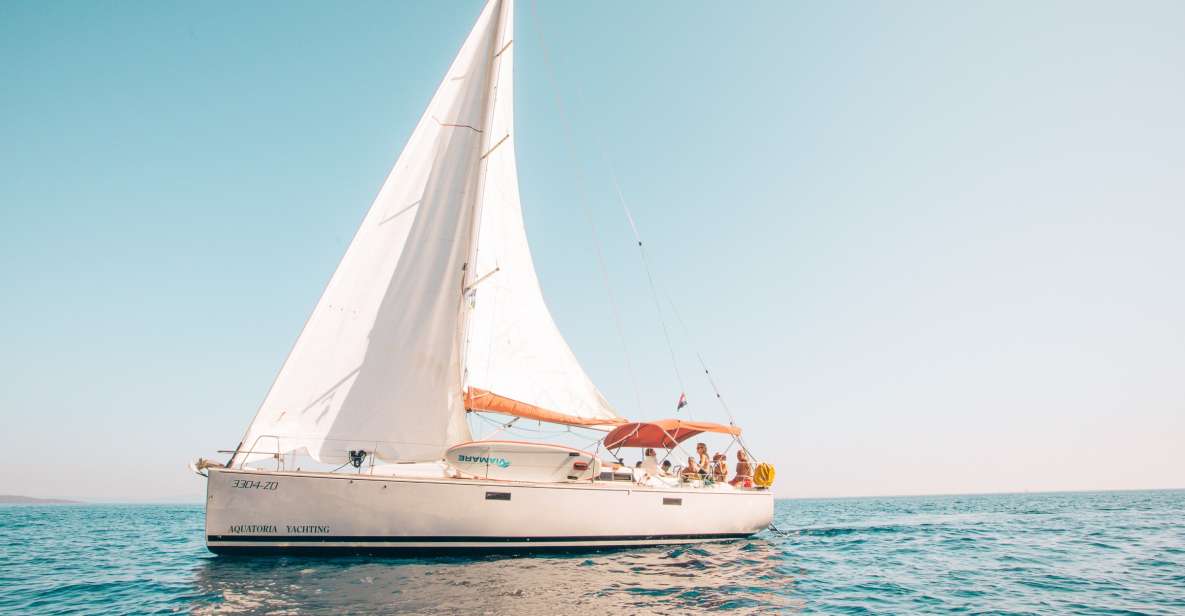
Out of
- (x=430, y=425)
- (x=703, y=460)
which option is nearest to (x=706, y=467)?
(x=703, y=460)

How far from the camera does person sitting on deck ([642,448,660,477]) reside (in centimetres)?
1606

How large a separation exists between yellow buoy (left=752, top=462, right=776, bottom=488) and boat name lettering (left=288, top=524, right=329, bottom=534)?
39.8 feet

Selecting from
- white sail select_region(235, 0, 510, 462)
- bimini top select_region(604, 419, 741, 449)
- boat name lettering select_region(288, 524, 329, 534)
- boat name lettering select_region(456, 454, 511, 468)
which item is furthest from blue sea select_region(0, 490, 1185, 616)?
bimini top select_region(604, 419, 741, 449)

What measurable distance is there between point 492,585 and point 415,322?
6.08 meters

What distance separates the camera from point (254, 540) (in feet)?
36.0

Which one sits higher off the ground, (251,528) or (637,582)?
(251,528)

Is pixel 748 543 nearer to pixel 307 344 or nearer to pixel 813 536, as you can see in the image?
pixel 813 536

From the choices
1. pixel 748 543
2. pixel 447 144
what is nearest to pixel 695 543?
pixel 748 543

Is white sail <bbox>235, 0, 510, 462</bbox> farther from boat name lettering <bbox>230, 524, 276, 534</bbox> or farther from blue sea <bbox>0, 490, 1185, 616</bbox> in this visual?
blue sea <bbox>0, 490, 1185, 616</bbox>

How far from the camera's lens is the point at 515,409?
16312 mm

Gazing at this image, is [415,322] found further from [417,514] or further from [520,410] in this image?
[520,410]

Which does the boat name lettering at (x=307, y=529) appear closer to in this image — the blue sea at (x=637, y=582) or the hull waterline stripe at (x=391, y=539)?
the hull waterline stripe at (x=391, y=539)

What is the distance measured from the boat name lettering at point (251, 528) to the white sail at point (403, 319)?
1399 millimetres

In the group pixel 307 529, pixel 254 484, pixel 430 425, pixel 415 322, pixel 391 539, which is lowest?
pixel 391 539
